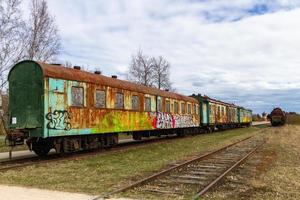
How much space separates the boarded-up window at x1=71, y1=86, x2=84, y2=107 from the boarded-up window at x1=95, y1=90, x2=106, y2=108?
3.74 feet

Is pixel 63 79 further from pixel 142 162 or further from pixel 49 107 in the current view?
pixel 142 162

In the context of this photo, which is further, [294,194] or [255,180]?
[255,180]

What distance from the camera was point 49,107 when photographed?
48.1 feet

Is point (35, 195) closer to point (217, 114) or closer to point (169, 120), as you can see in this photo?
point (169, 120)

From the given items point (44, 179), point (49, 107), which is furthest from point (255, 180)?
point (49, 107)

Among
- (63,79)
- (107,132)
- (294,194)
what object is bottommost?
(294,194)

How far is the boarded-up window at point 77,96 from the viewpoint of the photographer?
15.9 m

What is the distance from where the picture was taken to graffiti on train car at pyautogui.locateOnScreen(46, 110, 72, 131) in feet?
48.0

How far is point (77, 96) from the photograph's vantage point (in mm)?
Answer: 16172

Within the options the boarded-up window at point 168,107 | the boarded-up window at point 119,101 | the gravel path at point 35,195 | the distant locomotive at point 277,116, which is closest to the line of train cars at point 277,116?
the distant locomotive at point 277,116

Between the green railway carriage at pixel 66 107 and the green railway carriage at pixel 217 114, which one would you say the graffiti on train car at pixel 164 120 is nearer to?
the green railway carriage at pixel 66 107

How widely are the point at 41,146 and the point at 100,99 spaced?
3.28 meters

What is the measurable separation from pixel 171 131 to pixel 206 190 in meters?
20.5

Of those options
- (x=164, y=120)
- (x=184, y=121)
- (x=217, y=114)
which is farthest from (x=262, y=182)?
(x=217, y=114)
